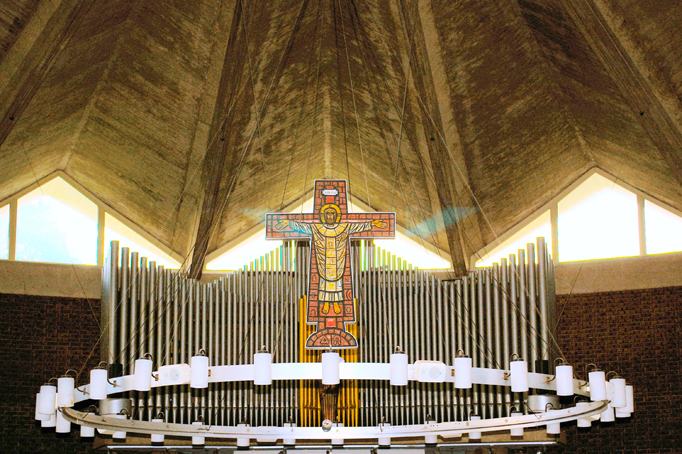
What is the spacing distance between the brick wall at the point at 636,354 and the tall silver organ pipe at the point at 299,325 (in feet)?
7.47

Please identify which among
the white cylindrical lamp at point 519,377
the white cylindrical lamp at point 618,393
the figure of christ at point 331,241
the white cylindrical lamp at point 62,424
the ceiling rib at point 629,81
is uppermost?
the ceiling rib at point 629,81

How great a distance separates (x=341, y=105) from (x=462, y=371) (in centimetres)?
923

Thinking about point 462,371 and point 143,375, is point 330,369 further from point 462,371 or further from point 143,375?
point 143,375

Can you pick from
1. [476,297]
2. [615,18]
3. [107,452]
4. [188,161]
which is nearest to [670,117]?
[615,18]

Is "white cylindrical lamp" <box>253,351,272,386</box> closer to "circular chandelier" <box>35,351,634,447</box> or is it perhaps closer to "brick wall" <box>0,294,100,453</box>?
"circular chandelier" <box>35,351,634,447</box>

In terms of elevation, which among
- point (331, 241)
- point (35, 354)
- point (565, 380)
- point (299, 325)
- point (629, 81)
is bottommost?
point (565, 380)

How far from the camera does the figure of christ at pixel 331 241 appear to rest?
11.9m

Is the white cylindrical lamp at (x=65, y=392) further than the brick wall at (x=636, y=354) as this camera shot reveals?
No

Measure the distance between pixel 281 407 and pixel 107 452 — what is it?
2.93m

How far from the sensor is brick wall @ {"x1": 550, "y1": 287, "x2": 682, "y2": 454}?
16.1m

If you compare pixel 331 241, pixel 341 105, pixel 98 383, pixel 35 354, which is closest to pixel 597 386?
pixel 98 383

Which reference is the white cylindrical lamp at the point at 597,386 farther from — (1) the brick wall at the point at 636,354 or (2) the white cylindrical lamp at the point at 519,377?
(1) the brick wall at the point at 636,354

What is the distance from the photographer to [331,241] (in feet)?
39.6

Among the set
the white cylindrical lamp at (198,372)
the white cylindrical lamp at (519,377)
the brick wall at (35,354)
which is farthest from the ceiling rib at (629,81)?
the brick wall at (35,354)
